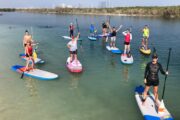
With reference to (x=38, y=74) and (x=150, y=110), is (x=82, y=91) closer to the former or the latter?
(x=38, y=74)

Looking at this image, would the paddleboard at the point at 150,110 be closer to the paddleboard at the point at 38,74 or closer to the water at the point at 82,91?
the water at the point at 82,91

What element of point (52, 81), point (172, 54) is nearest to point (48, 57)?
point (52, 81)

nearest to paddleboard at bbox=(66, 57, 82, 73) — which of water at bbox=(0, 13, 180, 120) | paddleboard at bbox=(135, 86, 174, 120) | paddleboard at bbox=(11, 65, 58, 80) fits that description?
water at bbox=(0, 13, 180, 120)

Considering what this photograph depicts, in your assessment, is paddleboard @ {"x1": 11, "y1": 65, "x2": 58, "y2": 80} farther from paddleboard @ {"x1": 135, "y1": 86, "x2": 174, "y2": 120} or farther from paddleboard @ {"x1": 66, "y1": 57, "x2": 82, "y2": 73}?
paddleboard @ {"x1": 135, "y1": 86, "x2": 174, "y2": 120}

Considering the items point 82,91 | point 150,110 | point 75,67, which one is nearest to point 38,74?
point 75,67

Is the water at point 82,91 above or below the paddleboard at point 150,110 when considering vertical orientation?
below

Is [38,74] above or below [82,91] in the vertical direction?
above

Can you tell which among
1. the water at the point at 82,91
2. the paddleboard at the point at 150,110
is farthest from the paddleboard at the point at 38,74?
the paddleboard at the point at 150,110

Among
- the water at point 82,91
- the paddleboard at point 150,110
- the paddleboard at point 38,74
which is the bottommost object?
the water at point 82,91

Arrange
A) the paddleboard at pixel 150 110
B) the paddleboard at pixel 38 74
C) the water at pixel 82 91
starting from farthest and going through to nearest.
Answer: the paddleboard at pixel 38 74
the water at pixel 82 91
the paddleboard at pixel 150 110

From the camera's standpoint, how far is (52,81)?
589 inches

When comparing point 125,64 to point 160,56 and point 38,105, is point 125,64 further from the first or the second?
point 38,105

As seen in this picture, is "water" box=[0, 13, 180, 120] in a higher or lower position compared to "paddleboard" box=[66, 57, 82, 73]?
lower

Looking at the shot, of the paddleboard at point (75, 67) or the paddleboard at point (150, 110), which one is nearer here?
the paddleboard at point (150, 110)
